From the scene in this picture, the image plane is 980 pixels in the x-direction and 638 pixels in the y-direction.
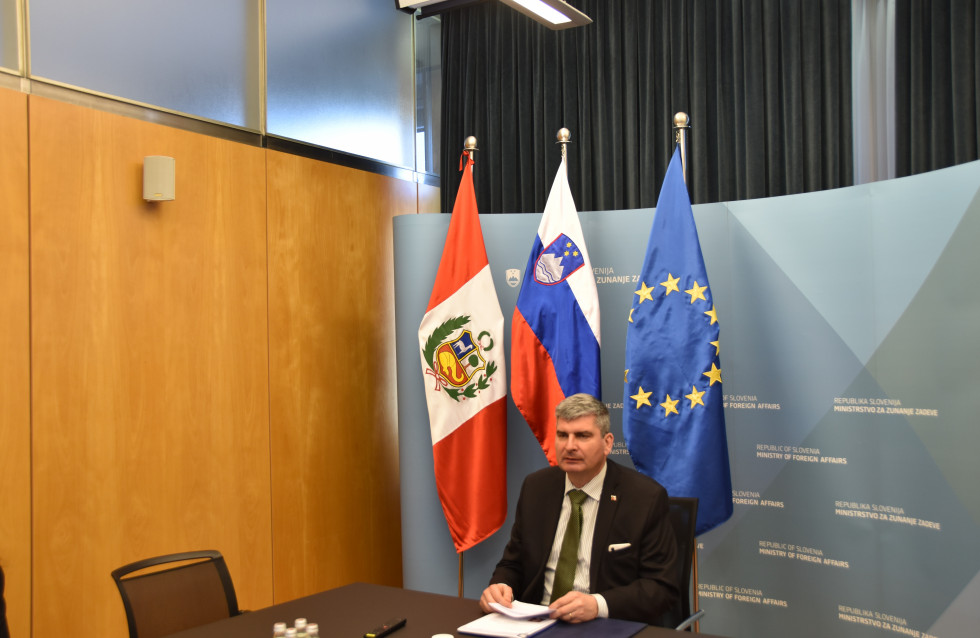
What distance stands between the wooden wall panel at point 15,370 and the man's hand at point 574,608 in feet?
7.78

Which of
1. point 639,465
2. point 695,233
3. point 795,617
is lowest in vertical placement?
point 795,617

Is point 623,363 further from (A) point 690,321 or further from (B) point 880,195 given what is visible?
(B) point 880,195

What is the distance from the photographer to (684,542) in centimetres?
289

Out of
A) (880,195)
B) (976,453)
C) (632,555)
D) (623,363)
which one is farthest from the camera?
(623,363)

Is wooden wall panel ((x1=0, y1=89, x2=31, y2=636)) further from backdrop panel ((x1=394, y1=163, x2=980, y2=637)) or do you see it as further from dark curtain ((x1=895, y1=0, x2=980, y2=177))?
dark curtain ((x1=895, y1=0, x2=980, y2=177))

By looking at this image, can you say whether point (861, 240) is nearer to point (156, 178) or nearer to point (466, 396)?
point (466, 396)

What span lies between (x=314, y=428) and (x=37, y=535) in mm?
1574

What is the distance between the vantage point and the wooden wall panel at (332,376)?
4602 millimetres

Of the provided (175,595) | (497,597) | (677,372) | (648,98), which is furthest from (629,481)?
(648,98)

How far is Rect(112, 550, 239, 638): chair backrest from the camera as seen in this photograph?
8.45 ft

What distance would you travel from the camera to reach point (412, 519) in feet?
14.9

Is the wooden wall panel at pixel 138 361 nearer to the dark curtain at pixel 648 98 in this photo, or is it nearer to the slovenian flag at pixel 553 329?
the slovenian flag at pixel 553 329

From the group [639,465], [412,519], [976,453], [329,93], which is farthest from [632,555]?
[329,93]

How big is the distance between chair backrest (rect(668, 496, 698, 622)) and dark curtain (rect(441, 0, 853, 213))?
224cm
